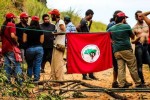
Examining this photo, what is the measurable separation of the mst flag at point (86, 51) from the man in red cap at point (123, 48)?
8.9 inches

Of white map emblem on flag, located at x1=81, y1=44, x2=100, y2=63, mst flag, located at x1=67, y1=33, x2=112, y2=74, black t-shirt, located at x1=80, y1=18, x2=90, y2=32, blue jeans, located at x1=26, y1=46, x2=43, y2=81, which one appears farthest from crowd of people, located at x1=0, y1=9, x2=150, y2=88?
black t-shirt, located at x1=80, y1=18, x2=90, y2=32

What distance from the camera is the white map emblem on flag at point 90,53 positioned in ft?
34.4

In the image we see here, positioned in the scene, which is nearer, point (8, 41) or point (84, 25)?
point (8, 41)

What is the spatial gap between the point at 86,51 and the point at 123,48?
2.60 ft

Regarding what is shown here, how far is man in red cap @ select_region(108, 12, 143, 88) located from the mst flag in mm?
227

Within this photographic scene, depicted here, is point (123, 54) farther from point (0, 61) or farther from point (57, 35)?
point (0, 61)

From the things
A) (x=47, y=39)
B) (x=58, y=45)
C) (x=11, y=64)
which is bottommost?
(x=11, y=64)

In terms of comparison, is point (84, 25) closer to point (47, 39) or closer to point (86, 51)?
point (47, 39)

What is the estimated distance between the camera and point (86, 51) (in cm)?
1049

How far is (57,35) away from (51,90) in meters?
2.15

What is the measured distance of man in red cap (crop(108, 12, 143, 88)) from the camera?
10.6 metres

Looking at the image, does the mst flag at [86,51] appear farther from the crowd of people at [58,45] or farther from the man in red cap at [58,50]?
the man in red cap at [58,50]

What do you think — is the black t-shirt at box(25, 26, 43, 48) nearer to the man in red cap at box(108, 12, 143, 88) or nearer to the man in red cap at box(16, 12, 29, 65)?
the man in red cap at box(16, 12, 29, 65)

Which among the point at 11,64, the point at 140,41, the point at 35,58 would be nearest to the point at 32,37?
the point at 35,58
